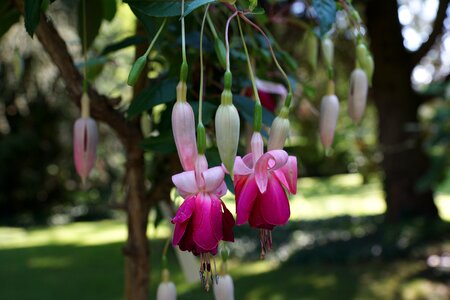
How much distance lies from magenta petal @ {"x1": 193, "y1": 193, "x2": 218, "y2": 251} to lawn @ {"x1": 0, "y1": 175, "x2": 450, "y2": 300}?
82.4 inches

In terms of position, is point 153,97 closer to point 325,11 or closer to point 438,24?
point 325,11

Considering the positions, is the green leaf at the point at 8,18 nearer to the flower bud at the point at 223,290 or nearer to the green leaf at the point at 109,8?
the green leaf at the point at 109,8

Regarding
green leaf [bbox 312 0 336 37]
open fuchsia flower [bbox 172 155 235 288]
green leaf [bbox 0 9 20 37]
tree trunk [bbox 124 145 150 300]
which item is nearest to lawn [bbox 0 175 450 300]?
tree trunk [bbox 124 145 150 300]

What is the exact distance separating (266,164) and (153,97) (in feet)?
0.57

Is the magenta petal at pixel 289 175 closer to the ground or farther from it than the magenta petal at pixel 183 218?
farther from it

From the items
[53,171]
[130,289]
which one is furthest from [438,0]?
[53,171]

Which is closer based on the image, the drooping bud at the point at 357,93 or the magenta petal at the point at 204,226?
the magenta petal at the point at 204,226

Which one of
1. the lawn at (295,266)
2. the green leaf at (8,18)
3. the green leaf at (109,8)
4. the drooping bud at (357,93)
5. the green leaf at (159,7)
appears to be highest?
the green leaf at (109,8)

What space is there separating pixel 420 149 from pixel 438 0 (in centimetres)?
102

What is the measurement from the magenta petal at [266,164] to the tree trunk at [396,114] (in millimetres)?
3580

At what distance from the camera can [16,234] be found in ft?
19.4

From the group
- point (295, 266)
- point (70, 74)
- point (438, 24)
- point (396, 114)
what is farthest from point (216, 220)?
point (396, 114)

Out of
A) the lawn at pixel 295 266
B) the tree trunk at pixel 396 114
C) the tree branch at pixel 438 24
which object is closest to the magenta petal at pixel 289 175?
the lawn at pixel 295 266

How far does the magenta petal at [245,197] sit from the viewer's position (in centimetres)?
36
